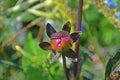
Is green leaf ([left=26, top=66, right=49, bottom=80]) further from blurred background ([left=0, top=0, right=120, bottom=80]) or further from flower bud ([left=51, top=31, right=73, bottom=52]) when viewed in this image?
flower bud ([left=51, top=31, right=73, bottom=52])

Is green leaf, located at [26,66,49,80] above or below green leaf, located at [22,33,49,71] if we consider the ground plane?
below

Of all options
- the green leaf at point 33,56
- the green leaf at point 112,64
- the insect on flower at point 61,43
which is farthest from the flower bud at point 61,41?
the green leaf at point 33,56

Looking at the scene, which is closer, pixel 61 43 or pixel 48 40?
pixel 61 43

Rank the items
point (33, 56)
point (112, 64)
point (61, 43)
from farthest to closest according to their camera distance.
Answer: point (33, 56)
point (112, 64)
point (61, 43)

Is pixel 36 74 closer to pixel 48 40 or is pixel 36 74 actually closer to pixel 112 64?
pixel 48 40

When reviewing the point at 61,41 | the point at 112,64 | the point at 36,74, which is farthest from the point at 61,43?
the point at 36,74

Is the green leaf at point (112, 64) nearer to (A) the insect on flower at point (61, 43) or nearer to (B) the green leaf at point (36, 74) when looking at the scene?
(A) the insect on flower at point (61, 43)

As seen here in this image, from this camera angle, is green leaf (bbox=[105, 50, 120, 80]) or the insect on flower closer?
the insect on flower

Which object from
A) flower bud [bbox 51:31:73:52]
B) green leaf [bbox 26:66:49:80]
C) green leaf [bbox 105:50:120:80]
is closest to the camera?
flower bud [bbox 51:31:73:52]

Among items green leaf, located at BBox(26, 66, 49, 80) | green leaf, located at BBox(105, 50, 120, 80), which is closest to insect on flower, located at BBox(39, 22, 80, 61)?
green leaf, located at BBox(105, 50, 120, 80)

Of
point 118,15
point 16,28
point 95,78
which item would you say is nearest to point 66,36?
point 118,15

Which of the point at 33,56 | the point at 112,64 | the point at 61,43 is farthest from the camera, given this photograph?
the point at 33,56
